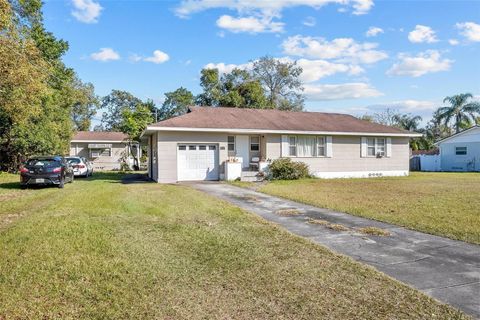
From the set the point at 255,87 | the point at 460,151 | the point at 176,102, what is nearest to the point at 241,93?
the point at 255,87

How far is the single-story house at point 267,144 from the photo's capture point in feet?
65.7

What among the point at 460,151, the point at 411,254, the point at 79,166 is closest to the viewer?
the point at 411,254

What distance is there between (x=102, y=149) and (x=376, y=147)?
92.0 feet

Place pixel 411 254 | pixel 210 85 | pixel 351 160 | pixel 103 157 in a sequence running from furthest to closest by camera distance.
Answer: pixel 210 85
pixel 103 157
pixel 351 160
pixel 411 254

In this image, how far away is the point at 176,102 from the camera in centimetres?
5528

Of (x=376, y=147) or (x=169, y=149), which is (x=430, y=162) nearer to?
(x=376, y=147)

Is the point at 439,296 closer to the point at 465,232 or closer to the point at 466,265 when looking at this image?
the point at 466,265

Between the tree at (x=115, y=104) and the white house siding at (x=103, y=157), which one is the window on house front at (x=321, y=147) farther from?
the tree at (x=115, y=104)

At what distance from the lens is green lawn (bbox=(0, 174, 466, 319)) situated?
398cm

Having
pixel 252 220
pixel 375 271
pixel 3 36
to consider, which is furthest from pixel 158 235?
pixel 3 36

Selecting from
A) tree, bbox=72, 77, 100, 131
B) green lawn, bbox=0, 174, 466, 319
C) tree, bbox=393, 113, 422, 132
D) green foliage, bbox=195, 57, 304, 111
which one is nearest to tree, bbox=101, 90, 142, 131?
tree, bbox=72, 77, 100, 131

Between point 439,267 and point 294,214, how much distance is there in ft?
15.6

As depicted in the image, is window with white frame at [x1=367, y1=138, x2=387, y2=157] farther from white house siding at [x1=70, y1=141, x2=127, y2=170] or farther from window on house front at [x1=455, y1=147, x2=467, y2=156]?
white house siding at [x1=70, y1=141, x2=127, y2=170]

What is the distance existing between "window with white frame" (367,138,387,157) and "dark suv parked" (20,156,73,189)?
18.4m
